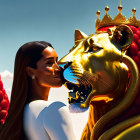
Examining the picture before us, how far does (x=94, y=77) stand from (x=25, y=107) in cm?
44

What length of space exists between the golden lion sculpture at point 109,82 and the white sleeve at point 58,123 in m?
0.26

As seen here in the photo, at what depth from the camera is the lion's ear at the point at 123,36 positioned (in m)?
1.75

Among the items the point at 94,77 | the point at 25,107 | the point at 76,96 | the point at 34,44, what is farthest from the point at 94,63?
the point at 25,107

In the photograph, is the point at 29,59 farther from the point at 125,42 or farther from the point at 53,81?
the point at 125,42

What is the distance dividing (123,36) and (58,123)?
2.35 feet

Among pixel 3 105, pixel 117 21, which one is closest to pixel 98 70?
pixel 117 21

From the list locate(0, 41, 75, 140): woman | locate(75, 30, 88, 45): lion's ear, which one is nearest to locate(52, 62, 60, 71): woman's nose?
locate(0, 41, 75, 140): woman

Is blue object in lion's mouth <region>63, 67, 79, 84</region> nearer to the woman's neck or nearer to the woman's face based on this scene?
the woman's face

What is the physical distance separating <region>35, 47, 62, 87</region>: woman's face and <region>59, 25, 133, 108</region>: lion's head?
7cm

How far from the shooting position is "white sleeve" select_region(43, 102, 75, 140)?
1.40 meters

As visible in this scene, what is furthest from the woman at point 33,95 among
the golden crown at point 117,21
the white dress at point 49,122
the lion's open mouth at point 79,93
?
the golden crown at point 117,21

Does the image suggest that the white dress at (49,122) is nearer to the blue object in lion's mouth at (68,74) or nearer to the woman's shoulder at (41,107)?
the woman's shoulder at (41,107)

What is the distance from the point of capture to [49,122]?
141 cm

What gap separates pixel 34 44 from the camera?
5.31 ft
